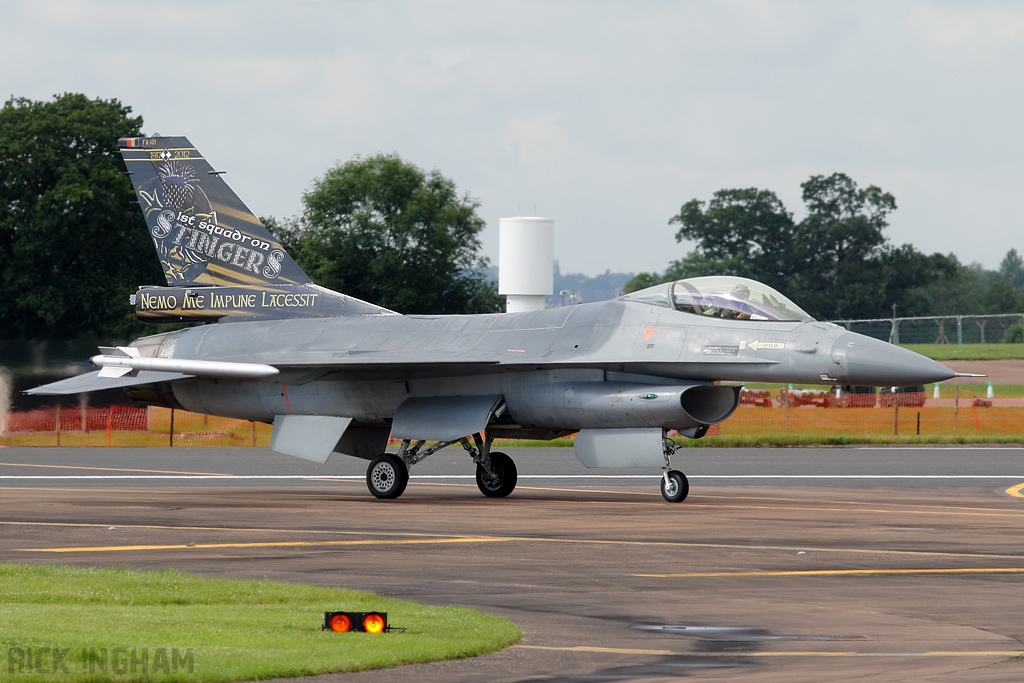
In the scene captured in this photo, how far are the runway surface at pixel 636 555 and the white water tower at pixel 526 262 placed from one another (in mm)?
15043

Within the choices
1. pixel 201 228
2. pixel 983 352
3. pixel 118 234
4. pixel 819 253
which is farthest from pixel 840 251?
pixel 201 228

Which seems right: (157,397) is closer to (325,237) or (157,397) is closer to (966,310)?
(325,237)

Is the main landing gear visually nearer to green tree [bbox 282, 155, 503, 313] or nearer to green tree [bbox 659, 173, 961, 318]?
green tree [bbox 282, 155, 503, 313]

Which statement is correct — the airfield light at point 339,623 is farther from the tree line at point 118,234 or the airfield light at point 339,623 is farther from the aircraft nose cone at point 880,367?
the tree line at point 118,234

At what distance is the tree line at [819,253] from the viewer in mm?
84500

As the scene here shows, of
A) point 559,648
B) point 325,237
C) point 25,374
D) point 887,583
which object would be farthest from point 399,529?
point 325,237

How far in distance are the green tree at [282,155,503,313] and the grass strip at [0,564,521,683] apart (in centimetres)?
4857

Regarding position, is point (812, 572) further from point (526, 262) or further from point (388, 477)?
point (526, 262)

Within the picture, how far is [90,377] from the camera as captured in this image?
20.5 metres

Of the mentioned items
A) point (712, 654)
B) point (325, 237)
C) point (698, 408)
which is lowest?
point (712, 654)

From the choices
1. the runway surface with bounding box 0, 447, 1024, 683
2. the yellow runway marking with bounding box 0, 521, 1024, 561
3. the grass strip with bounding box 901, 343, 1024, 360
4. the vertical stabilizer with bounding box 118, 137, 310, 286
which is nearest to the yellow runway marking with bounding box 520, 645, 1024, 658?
the runway surface with bounding box 0, 447, 1024, 683

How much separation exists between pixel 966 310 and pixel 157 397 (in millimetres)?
105564

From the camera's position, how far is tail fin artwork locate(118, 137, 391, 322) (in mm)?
21359

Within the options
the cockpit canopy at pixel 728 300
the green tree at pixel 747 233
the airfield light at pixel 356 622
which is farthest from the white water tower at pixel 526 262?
the green tree at pixel 747 233
